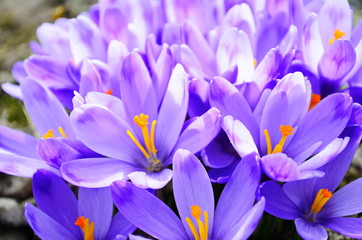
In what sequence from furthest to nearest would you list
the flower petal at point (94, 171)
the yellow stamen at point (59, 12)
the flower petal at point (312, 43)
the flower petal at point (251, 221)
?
the yellow stamen at point (59, 12), the flower petal at point (312, 43), the flower petal at point (94, 171), the flower petal at point (251, 221)

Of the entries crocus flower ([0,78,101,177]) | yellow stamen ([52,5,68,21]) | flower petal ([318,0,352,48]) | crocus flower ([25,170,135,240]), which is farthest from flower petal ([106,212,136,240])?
yellow stamen ([52,5,68,21])

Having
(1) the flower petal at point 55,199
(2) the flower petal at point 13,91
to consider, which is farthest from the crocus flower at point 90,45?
(1) the flower petal at point 55,199

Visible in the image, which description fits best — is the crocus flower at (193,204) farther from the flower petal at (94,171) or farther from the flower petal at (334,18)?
the flower petal at (334,18)

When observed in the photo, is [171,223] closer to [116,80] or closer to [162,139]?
[162,139]

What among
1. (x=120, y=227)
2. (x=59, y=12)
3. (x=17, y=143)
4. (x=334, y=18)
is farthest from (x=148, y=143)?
(x=59, y=12)

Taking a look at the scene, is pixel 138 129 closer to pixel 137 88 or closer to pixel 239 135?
pixel 137 88

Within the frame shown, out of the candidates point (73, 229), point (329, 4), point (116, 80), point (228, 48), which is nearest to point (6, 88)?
point (116, 80)

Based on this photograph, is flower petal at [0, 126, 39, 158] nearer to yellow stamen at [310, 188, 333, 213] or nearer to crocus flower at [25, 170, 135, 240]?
crocus flower at [25, 170, 135, 240]
